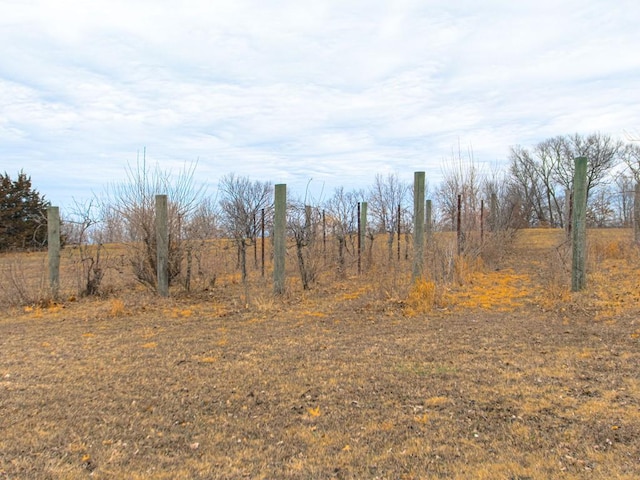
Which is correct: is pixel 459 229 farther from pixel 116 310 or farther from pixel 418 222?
pixel 116 310

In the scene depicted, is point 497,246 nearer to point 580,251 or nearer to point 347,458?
point 580,251

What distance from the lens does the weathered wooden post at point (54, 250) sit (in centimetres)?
897

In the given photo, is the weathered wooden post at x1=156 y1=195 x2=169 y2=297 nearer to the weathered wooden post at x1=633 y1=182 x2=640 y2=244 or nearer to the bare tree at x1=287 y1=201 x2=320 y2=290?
Result: the bare tree at x1=287 y1=201 x2=320 y2=290

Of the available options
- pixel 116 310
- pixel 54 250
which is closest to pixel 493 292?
pixel 116 310

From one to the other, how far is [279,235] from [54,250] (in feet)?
15.5

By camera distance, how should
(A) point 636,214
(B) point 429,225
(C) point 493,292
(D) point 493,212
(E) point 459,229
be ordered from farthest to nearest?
1. (D) point 493,212
2. (A) point 636,214
3. (E) point 459,229
4. (B) point 429,225
5. (C) point 493,292

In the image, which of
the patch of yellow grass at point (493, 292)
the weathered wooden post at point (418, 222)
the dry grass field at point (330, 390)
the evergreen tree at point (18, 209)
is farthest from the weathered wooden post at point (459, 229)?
the evergreen tree at point (18, 209)

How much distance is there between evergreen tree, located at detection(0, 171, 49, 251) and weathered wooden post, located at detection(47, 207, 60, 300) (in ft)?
52.9

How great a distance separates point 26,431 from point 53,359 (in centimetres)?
207

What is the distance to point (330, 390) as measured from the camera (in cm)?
383

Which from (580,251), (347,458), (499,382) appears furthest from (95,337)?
(580,251)

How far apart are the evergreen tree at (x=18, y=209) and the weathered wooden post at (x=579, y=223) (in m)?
24.2

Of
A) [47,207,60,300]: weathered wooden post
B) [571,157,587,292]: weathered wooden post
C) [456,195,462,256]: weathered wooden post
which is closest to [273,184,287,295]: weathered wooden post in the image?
[47,207,60,300]: weathered wooden post

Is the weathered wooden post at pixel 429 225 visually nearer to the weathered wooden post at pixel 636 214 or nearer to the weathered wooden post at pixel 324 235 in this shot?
the weathered wooden post at pixel 324 235
